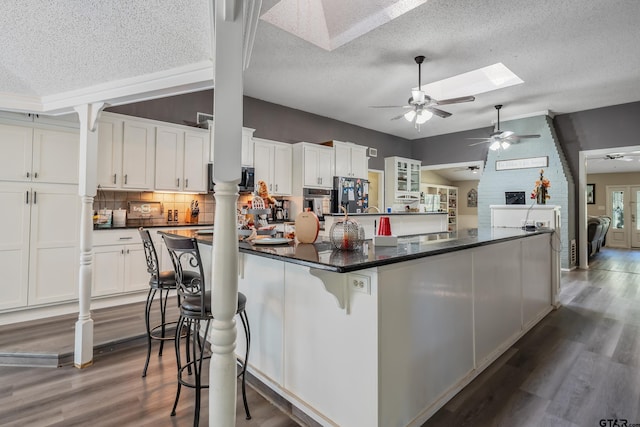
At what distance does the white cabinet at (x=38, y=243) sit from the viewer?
10.3ft

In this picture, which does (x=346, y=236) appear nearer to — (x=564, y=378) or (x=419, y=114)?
(x=564, y=378)

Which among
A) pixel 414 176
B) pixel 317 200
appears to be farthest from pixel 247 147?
pixel 414 176

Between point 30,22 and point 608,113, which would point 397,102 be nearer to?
point 608,113

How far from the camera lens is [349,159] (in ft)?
21.0

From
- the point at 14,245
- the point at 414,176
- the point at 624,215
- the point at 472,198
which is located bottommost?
the point at 14,245

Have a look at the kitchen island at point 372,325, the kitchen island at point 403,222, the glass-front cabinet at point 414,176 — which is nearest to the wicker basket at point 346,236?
the kitchen island at point 372,325

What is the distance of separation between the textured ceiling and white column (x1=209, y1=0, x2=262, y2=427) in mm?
526

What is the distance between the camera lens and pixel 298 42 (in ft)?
11.9

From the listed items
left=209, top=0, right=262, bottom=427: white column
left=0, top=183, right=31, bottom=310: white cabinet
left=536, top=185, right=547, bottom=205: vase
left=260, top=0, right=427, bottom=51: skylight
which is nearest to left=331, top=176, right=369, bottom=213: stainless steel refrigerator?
left=260, top=0, right=427, bottom=51: skylight

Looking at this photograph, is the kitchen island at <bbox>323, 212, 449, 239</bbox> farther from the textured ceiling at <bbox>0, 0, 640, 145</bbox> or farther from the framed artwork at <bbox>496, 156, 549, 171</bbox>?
the framed artwork at <bbox>496, 156, 549, 171</bbox>

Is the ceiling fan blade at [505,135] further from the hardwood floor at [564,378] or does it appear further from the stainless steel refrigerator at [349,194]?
the hardwood floor at [564,378]

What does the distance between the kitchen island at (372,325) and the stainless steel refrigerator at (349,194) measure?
385 cm

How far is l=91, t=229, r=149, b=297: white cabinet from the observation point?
11.8 feet

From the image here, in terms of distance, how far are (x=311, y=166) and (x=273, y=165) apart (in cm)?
70
